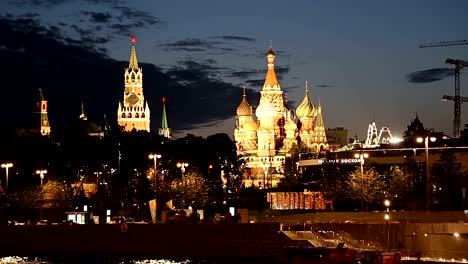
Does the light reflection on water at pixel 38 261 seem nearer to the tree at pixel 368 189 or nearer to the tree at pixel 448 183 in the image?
the tree at pixel 448 183

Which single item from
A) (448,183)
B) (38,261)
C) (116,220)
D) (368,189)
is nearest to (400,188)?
(368,189)

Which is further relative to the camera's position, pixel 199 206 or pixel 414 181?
pixel 199 206

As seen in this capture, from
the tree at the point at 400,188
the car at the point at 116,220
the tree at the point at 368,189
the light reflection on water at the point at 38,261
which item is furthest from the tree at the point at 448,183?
the light reflection on water at the point at 38,261

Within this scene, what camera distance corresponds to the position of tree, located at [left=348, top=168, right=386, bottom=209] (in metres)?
95.6

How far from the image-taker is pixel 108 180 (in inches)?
4815

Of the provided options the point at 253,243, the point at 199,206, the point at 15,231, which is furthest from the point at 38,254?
the point at 199,206

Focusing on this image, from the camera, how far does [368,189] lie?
9619 cm

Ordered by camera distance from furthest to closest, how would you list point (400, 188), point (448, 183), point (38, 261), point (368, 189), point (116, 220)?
point (400, 188) < point (368, 189) < point (448, 183) < point (116, 220) < point (38, 261)

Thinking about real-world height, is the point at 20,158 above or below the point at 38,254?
above

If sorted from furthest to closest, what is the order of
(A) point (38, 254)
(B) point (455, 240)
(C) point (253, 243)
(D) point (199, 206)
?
(D) point (199, 206) → (A) point (38, 254) → (C) point (253, 243) → (B) point (455, 240)

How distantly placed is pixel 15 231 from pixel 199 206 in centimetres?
3523

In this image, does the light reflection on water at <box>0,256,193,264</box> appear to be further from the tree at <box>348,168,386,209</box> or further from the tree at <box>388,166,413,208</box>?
the tree at <box>388,166,413,208</box>

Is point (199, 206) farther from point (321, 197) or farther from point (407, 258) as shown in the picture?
point (407, 258)

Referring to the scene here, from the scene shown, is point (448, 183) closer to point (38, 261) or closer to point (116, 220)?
point (116, 220)
